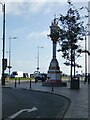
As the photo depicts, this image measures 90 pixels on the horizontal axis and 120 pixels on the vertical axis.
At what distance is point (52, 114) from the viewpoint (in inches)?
607

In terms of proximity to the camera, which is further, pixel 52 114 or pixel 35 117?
pixel 52 114

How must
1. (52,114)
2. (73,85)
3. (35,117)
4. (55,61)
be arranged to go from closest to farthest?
(35,117) → (52,114) → (73,85) → (55,61)

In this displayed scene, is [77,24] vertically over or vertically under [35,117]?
over

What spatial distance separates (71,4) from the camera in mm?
39156

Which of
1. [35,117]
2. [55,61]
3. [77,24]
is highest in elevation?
[77,24]

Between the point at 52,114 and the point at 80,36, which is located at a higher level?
the point at 80,36

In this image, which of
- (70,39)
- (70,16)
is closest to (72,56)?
(70,39)

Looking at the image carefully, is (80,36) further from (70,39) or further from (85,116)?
(85,116)

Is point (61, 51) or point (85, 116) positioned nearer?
point (85, 116)

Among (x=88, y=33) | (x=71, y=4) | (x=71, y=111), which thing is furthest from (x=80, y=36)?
(x=71, y=111)

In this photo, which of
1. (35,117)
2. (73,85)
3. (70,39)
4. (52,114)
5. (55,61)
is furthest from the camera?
(55,61)

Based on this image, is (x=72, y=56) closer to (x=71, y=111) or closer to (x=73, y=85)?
(x=73, y=85)

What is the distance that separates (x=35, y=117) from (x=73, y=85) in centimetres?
2067

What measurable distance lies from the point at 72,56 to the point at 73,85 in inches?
153
